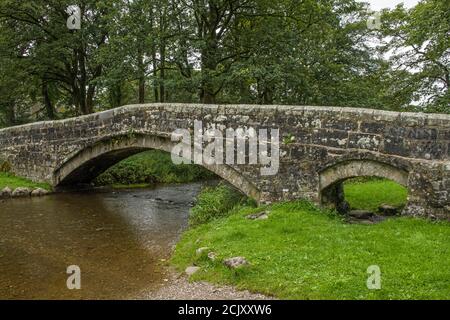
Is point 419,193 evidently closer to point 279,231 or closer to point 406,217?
point 406,217

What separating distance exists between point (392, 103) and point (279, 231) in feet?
34.8

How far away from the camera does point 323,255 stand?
6.80 meters

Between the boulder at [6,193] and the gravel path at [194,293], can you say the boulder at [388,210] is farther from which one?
the boulder at [6,193]

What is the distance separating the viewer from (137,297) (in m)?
6.50

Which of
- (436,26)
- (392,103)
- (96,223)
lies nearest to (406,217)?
(436,26)

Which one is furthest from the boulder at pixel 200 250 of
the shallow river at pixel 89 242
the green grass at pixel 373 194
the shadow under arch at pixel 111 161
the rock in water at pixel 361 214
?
the green grass at pixel 373 194

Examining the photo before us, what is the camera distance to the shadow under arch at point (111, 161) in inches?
430

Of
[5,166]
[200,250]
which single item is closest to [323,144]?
[200,250]

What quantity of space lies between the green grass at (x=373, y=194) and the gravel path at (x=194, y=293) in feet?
18.9

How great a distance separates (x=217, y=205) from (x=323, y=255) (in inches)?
177

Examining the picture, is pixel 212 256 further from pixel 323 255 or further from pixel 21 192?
pixel 21 192

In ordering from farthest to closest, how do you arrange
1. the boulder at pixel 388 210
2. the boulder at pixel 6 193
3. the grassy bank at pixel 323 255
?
the boulder at pixel 6 193, the boulder at pixel 388 210, the grassy bank at pixel 323 255

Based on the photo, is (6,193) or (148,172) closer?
(6,193)

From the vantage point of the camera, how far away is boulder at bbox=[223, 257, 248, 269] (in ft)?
22.1
